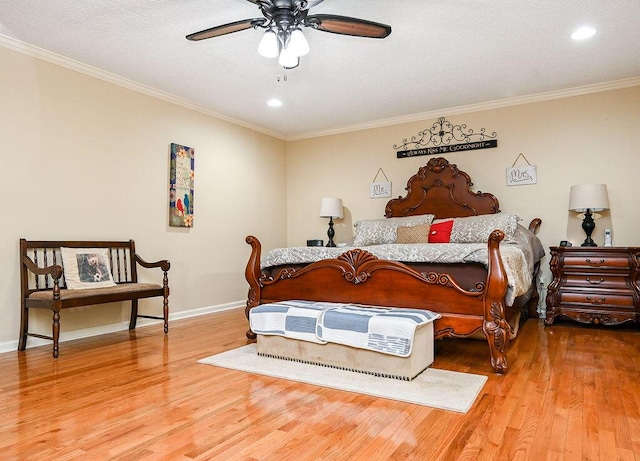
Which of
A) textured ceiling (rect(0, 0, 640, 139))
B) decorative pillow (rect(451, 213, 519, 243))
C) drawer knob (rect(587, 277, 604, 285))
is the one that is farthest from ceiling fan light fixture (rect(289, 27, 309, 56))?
drawer knob (rect(587, 277, 604, 285))

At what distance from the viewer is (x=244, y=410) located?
2.13 metres

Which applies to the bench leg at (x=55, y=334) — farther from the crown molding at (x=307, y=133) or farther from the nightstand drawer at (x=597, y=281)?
the nightstand drawer at (x=597, y=281)

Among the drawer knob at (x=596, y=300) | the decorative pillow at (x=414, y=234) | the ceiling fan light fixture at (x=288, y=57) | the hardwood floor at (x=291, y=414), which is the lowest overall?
the hardwood floor at (x=291, y=414)

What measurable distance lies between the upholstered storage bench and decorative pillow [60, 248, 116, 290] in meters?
1.46

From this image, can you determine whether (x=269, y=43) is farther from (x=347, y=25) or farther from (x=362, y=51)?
(x=362, y=51)

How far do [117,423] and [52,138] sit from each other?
2.75 meters

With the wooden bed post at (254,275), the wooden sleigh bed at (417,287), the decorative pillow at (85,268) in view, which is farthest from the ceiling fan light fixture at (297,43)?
the decorative pillow at (85,268)

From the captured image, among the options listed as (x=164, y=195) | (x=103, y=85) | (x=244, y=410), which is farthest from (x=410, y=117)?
(x=244, y=410)

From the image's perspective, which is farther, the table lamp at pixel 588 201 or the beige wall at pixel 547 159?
the beige wall at pixel 547 159

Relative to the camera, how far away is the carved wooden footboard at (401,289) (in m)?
2.76

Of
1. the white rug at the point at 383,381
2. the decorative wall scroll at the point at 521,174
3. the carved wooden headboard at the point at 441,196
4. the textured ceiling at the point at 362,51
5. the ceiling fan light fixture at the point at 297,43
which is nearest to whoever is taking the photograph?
the white rug at the point at 383,381

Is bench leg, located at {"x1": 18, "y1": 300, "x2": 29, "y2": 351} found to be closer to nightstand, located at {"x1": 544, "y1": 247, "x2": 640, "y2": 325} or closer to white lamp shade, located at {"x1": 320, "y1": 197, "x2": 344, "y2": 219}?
white lamp shade, located at {"x1": 320, "y1": 197, "x2": 344, "y2": 219}

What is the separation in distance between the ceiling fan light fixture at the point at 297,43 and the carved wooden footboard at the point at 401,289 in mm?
1440

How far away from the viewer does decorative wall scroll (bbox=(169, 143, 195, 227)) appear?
15.6 ft
